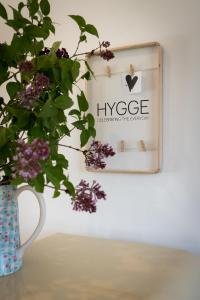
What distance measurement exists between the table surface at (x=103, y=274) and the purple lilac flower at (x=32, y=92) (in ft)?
1.40

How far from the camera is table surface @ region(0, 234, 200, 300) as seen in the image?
0.77 metres

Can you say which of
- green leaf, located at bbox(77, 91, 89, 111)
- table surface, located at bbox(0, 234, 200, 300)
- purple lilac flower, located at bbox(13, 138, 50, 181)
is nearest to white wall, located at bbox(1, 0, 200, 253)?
table surface, located at bbox(0, 234, 200, 300)

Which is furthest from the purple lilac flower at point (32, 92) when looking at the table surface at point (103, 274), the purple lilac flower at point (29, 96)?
the table surface at point (103, 274)

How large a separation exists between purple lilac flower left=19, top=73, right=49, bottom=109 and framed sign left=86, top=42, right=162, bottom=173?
613mm

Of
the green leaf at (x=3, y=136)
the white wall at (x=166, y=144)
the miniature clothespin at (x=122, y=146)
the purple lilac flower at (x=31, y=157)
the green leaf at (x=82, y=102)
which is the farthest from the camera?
the miniature clothespin at (x=122, y=146)

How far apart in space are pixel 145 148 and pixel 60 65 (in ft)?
2.09

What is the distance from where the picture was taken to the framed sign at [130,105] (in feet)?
4.09

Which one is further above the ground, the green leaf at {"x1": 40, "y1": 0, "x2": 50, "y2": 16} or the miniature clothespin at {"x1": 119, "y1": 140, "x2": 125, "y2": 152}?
the green leaf at {"x1": 40, "y1": 0, "x2": 50, "y2": 16}

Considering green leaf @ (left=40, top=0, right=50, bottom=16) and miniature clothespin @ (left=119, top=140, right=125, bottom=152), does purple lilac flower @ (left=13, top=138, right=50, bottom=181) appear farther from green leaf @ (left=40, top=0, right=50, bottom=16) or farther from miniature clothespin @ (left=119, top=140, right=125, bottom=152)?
miniature clothespin @ (left=119, top=140, right=125, bottom=152)

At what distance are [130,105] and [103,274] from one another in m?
0.66

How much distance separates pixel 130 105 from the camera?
51.0 inches

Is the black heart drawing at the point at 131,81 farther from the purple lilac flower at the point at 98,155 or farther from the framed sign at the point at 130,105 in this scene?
the purple lilac flower at the point at 98,155

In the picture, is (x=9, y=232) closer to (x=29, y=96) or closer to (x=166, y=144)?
(x=29, y=96)

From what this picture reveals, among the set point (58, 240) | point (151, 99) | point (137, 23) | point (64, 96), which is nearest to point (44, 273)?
point (58, 240)
